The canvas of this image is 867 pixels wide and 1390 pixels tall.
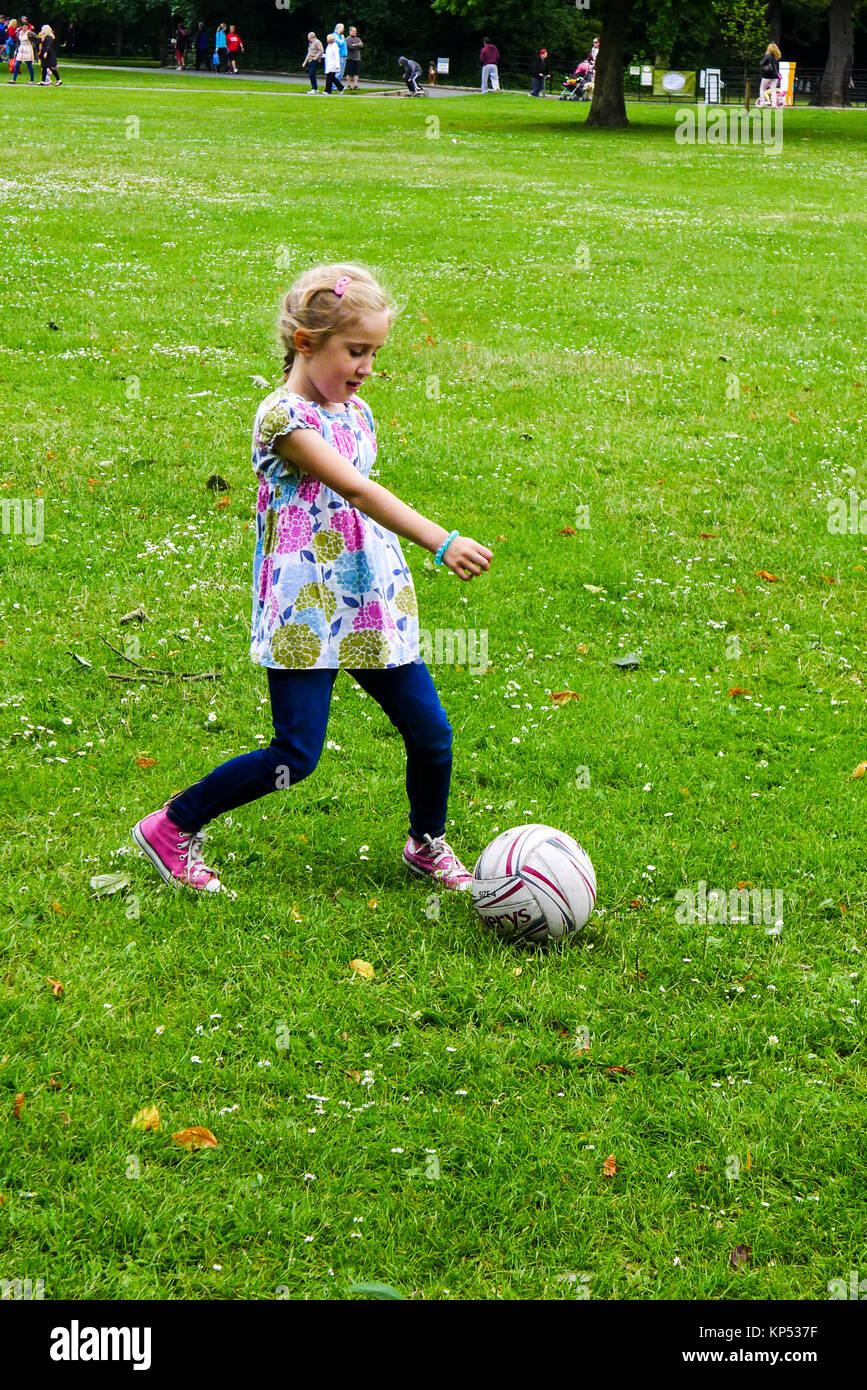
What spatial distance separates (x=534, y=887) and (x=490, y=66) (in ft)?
192

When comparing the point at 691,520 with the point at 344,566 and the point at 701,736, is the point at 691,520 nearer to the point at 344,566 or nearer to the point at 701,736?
the point at 701,736

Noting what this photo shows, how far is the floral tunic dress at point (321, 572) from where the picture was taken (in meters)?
4.42

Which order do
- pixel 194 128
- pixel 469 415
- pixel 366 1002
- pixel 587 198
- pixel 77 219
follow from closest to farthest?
1. pixel 366 1002
2. pixel 469 415
3. pixel 77 219
4. pixel 587 198
5. pixel 194 128

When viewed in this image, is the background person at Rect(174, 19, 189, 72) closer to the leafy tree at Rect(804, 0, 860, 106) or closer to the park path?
the park path

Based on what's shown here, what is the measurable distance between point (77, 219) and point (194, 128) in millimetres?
17299

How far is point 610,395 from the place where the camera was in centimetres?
1198

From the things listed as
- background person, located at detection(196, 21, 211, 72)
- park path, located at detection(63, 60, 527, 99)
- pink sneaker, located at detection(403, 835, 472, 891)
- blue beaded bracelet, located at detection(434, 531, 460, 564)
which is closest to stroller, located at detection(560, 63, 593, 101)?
park path, located at detection(63, 60, 527, 99)

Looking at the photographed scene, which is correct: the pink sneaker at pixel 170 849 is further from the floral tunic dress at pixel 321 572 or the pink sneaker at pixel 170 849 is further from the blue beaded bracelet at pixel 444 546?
the blue beaded bracelet at pixel 444 546

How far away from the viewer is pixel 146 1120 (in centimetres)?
379

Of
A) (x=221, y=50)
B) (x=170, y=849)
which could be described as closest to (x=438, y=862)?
(x=170, y=849)

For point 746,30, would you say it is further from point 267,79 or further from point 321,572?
point 321,572

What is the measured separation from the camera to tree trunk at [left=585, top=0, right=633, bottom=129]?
36375mm

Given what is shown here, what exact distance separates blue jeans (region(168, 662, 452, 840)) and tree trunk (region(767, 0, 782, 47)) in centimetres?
7624
